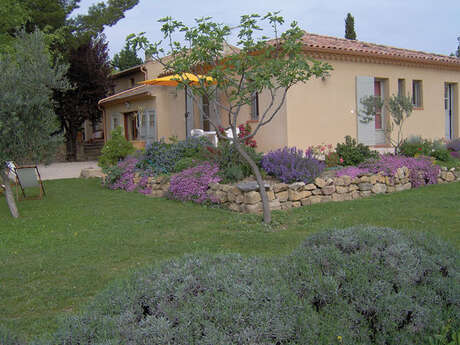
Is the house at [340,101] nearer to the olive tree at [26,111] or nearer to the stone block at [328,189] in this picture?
the stone block at [328,189]

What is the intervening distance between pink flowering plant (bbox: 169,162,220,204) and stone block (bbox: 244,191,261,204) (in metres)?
0.84

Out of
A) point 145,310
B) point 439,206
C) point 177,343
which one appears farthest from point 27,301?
point 439,206

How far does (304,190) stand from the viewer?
344 inches

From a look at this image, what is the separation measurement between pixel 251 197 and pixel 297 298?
5479mm

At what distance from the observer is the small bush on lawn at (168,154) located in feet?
36.3

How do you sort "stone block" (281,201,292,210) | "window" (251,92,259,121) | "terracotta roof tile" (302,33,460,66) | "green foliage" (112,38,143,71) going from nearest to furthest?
1. "stone block" (281,201,292,210)
2. "terracotta roof tile" (302,33,460,66)
3. "window" (251,92,259,121)
4. "green foliage" (112,38,143,71)

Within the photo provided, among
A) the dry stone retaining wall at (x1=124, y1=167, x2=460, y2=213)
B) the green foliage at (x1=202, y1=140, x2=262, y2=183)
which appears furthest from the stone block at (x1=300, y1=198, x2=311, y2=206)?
the green foliage at (x1=202, y1=140, x2=262, y2=183)

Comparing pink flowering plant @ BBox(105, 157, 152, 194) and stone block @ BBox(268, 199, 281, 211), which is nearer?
stone block @ BBox(268, 199, 281, 211)

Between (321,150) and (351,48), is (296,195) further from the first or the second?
(351,48)

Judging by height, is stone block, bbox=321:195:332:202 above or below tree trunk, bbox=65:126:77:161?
below

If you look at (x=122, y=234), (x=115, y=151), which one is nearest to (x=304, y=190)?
(x=122, y=234)

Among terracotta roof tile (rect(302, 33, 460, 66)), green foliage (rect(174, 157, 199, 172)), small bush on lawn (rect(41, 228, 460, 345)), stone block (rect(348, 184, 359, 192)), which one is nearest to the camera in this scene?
small bush on lawn (rect(41, 228, 460, 345))

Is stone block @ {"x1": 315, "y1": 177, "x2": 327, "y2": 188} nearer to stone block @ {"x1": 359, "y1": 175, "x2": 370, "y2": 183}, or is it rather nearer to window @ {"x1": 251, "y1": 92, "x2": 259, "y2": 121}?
stone block @ {"x1": 359, "y1": 175, "x2": 370, "y2": 183}

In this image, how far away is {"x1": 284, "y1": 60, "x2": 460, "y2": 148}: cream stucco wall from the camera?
11.8 meters
